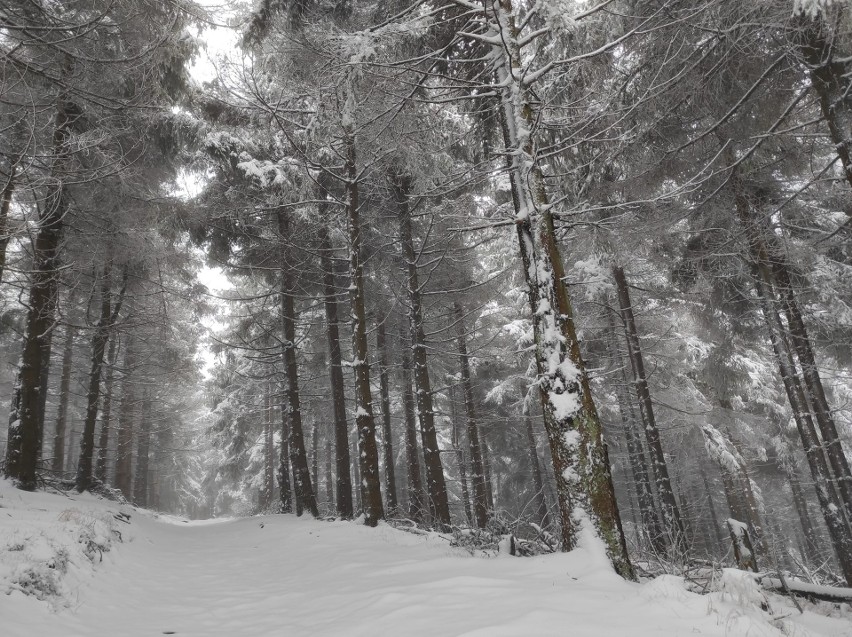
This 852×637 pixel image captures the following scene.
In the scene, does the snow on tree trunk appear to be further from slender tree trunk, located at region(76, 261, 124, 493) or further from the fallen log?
slender tree trunk, located at region(76, 261, 124, 493)

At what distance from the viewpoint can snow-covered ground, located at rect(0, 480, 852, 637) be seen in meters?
2.88

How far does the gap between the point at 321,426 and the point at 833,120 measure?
838 inches

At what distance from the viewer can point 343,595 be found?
4594 mm

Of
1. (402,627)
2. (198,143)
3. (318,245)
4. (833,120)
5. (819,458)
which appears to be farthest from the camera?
(318,245)

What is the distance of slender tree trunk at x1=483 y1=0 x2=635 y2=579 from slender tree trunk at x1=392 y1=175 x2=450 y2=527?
466cm

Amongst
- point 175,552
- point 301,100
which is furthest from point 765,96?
point 175,552

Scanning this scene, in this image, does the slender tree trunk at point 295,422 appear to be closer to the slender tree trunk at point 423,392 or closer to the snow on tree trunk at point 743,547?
the slender tree trunk at point 423,392

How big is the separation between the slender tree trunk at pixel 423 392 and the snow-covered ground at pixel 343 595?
230 centimetres

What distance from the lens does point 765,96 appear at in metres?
7.57

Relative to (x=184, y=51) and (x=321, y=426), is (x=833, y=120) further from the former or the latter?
(x=321, y=426)

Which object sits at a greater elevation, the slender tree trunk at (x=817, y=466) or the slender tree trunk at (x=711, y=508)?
the slender tree trunk at (x=817, y=466)

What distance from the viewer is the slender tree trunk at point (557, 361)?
4.36 metres

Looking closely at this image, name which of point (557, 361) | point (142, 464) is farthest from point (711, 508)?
point (142, 464)

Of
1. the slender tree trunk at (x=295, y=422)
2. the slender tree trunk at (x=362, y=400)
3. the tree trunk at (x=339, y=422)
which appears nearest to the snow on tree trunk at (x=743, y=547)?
the slender tree trunk at (x=362, y=400)
